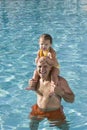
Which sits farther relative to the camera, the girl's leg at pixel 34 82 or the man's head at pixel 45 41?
the man's head at pixel 45 41

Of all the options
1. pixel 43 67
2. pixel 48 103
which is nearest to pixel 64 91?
pixel 48 103

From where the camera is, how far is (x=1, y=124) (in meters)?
5.95

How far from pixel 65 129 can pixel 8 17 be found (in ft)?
48.4

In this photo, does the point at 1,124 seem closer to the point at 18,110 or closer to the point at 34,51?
the point at 18,110

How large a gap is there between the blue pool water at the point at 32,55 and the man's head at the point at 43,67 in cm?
127

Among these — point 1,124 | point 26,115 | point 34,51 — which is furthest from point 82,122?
point 34,51

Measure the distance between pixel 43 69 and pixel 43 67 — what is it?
3cm

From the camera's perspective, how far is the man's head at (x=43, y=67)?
451 cm

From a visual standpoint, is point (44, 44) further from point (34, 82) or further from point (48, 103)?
point (48, 103)

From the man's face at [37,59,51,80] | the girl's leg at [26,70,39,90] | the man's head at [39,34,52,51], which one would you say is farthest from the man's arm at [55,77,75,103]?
the man's head at [39,34,52,51]

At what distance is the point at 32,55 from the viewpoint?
10617mm

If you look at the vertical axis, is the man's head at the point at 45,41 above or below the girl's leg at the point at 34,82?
above

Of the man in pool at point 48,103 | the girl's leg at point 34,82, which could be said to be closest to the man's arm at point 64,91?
the man in pool at point 48,103

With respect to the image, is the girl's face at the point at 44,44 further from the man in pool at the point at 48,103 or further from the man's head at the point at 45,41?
the man in pool at the point at 48,103
